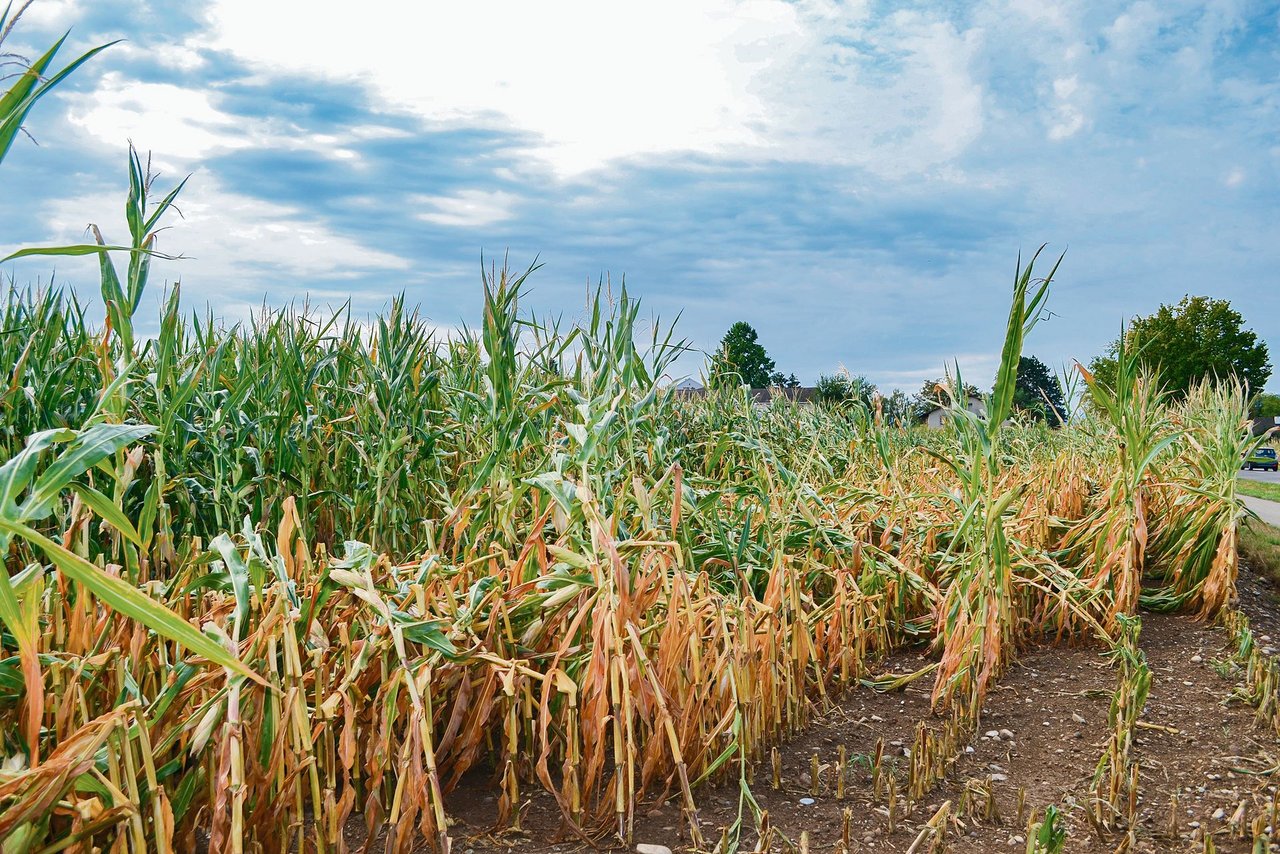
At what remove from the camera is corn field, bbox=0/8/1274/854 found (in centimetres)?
187

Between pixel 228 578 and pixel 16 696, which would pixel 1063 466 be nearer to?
pixel 228 578

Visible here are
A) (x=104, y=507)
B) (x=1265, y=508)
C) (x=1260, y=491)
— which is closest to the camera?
(x=104, y=507)

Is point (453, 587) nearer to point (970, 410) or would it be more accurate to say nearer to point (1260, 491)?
point (970, 410)

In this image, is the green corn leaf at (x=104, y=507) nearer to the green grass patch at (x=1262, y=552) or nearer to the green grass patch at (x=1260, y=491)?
the green grass patch at (x=1262, y=552)

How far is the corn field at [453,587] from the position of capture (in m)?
1.87

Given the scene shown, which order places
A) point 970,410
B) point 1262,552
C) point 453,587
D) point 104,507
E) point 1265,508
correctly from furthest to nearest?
point 1265,508
point 1262,552
point 970,410
point 453,587
point 104,507

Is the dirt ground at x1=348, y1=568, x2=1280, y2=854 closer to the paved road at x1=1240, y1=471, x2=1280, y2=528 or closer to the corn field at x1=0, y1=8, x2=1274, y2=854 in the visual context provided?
the corn field at x1=0, y1=8, x2=1274, y2=854

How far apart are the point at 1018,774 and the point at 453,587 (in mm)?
1965

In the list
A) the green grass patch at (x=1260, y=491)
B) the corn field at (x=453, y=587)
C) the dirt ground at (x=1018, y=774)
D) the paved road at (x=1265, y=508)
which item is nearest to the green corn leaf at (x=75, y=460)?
the corn field at (x=453, y=587)

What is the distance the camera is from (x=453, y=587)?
2748 millimetres

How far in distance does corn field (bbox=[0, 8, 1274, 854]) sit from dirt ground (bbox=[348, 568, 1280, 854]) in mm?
88

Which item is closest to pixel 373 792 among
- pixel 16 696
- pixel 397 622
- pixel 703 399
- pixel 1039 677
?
pixel 397 622

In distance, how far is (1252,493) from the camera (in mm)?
12719

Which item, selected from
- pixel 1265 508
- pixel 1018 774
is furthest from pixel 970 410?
pixel 1265 508
